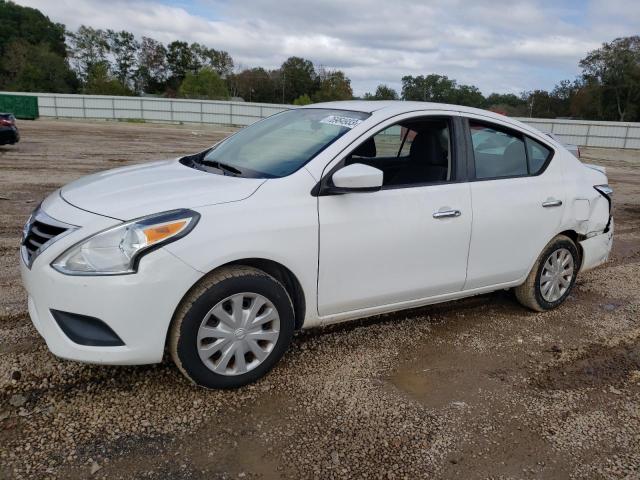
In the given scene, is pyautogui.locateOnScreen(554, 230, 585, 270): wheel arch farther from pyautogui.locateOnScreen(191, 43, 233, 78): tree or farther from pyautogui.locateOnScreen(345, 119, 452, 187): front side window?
pyautogui.locateOnScreen(191, 43, 233, 78): tree

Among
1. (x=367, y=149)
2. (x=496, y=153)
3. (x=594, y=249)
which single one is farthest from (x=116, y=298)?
(x=594, y=249)

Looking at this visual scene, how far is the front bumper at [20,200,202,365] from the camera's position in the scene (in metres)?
2.69

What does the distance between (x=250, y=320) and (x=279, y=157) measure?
3.67ft

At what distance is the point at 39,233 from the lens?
2977 millimetres

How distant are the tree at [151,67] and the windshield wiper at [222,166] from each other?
10516 centimetres

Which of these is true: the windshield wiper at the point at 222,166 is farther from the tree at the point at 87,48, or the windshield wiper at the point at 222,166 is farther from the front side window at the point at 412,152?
the tree at the point at 87,48

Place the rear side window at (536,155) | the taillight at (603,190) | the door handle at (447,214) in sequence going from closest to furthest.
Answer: the door handle at (447,214) → the rear side window at (536,155) → the taillight at (603,190)

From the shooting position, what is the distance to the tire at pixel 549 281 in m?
4.50

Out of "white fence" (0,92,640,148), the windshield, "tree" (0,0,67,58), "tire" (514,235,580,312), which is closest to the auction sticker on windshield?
the windshield

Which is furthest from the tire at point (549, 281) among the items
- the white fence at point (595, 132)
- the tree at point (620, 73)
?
the tree at point (620, 73)

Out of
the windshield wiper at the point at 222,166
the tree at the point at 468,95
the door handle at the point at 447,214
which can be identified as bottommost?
the door handle at the point at 447,214

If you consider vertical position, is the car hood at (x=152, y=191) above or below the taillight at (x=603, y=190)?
above

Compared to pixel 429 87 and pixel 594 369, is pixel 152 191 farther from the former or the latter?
pixel 429 87

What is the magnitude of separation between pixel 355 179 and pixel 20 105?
134 feet
